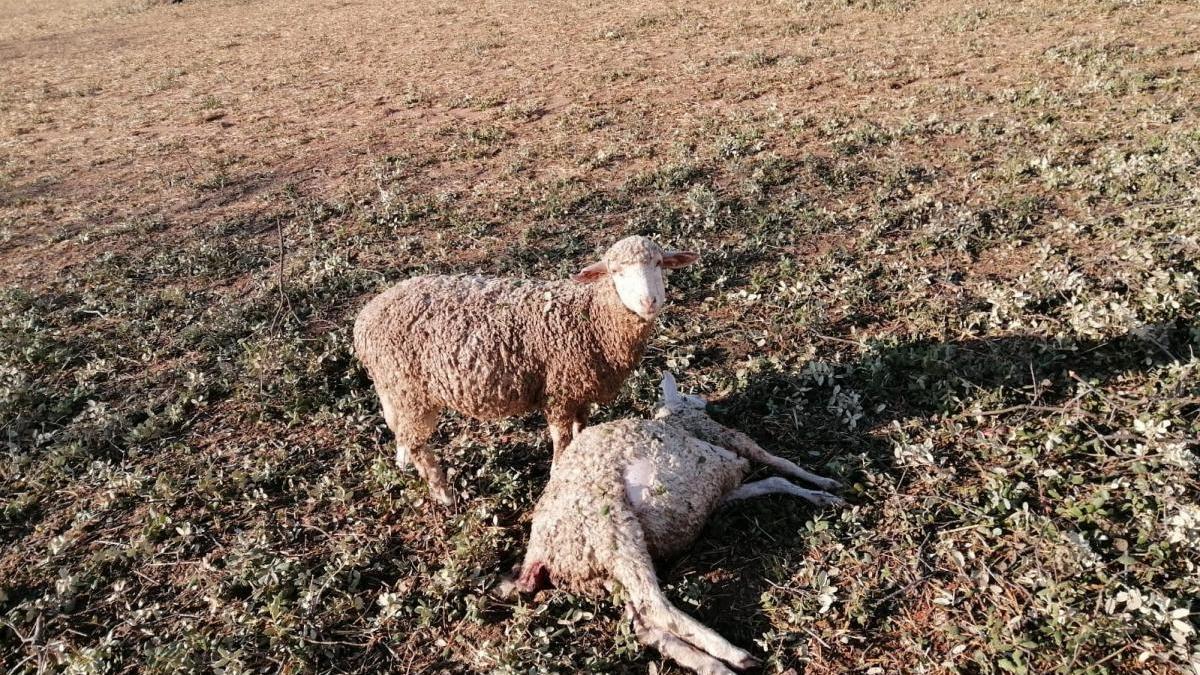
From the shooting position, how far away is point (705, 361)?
214 inches

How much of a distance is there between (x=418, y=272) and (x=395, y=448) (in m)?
2.88

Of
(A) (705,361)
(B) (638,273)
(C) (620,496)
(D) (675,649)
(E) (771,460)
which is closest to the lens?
(D) (675,649)

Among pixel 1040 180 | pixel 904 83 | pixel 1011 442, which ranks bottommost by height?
pixel 1011 442

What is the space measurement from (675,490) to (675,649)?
0.85 metres

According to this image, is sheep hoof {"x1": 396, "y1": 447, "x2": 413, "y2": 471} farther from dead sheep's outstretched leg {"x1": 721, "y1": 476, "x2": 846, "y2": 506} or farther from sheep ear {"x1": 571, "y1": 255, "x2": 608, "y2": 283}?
dead sheep's outstretched leg {"x1": 721, "y1": 476, "x2": 846, "y2": 506}

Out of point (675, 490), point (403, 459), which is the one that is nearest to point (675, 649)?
point (675, 490)

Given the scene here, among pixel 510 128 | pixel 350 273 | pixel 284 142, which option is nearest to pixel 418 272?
pixel 350 273

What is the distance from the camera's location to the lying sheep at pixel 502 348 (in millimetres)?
4230

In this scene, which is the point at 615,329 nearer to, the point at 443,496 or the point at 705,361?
the point at 705,361

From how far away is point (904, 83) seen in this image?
11.0m

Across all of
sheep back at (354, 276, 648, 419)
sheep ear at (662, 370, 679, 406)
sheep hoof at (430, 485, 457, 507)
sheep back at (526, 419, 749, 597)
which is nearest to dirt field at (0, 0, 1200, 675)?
sheep hoof at (430, 485, 457, 507)

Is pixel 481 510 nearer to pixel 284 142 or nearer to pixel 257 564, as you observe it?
pixel 257 564

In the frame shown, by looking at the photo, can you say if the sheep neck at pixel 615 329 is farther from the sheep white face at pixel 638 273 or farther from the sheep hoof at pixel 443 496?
the sheep hoof at pixel 443 496

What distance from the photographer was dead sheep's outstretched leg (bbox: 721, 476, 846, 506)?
3832 mm
